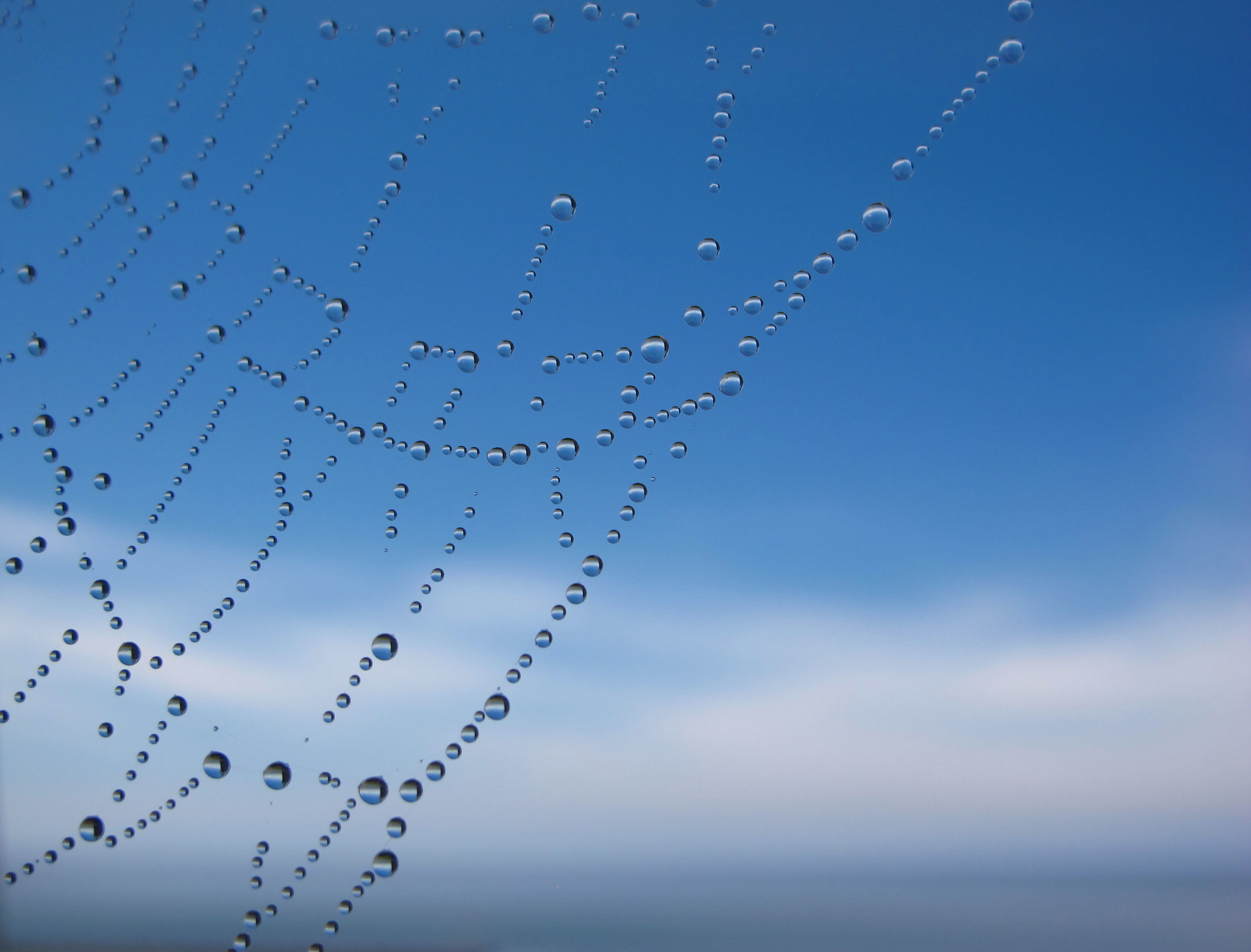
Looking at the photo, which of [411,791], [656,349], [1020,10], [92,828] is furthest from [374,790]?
[1020,10]

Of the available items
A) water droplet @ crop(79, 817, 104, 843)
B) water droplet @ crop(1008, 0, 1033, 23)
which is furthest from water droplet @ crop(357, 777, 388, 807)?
water droplet @ crop(1008, 0, 1033, 23)

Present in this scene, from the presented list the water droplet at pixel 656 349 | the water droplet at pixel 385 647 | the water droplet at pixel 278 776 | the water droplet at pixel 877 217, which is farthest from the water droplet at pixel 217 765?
the water droplet at pixel 877 217

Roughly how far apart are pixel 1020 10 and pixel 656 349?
2.61ft

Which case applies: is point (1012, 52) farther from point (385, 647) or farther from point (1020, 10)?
point (385, 647)

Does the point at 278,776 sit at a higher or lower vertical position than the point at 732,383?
lower

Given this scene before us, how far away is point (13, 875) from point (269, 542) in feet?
2.45

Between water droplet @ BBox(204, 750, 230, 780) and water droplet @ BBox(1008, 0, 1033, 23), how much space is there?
1.79 meters

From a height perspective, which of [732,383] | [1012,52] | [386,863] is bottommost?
[386,863]

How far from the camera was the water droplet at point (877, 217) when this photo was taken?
4.19ft

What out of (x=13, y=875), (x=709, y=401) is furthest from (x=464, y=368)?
(x=13, y=875)

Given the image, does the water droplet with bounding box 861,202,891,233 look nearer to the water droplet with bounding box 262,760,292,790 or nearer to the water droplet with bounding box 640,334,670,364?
the water droplet with bounding box 640,334,670,364

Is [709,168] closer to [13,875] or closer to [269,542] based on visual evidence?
[269,542]

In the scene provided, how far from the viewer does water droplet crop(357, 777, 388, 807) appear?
1244mm

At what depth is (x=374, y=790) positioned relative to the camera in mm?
1245
